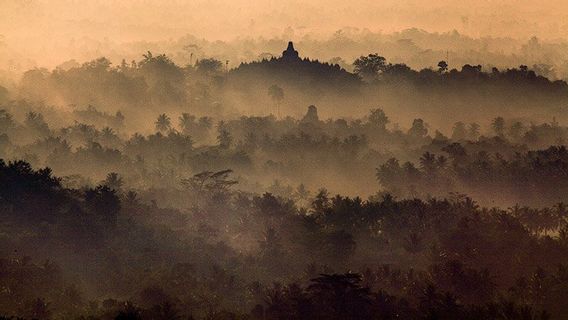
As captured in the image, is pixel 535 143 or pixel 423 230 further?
pixel 535 143

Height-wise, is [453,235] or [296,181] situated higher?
[453,235]

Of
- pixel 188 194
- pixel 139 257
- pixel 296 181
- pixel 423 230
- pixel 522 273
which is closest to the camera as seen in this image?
pixel 522 273

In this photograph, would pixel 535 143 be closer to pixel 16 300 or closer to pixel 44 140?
pixel 44 140

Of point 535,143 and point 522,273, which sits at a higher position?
point 522,273

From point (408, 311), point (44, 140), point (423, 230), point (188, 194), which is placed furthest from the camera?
→ point (44, 140)

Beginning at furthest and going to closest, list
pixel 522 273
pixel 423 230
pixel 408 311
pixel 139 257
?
pixel 423 230, pixel 139 257, pixel 522 273, pixel 408 311

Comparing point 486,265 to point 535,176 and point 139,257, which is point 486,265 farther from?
point 535,176

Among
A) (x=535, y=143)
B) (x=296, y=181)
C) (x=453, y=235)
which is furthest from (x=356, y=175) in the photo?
(x=453, y=235)

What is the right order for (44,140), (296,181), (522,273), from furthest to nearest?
(44,140)
(296,181)
(522,273)

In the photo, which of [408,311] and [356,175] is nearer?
[408,311]

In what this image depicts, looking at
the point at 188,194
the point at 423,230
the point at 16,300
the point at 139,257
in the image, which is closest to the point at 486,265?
the point at 423,230
